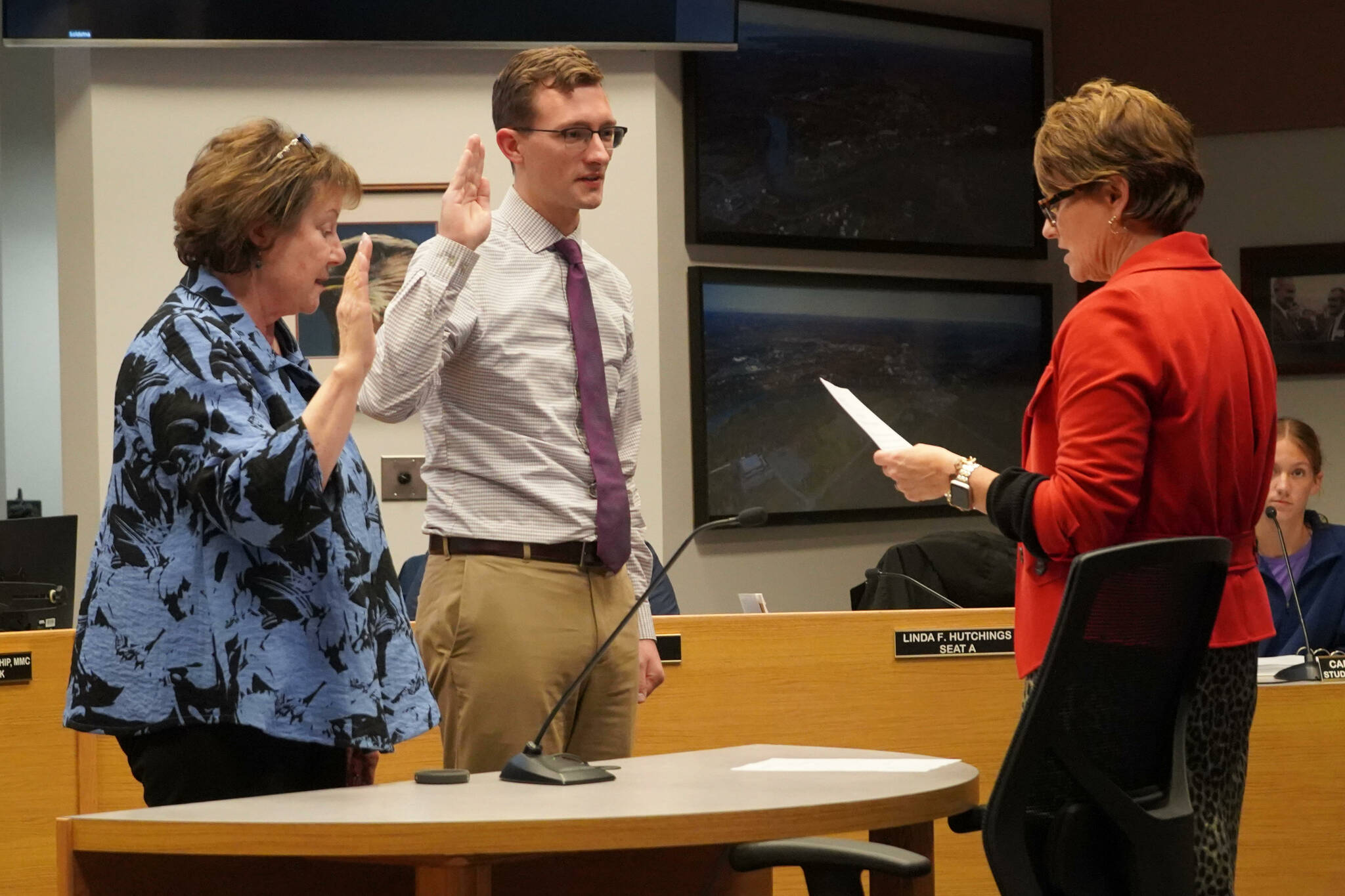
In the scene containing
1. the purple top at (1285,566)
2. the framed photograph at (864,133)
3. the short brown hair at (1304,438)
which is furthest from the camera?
the framed photograph at (864,133)

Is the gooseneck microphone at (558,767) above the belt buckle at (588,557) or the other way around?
the other way around

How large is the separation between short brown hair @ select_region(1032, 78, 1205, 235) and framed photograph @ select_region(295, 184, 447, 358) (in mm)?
2566

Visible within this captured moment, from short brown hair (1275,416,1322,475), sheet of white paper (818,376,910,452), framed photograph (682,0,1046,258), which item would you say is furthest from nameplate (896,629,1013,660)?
Result: framed photograph (682,0,1046,258)

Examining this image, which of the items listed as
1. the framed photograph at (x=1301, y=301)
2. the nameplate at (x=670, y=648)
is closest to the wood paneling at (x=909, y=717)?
the nameplate at (x=670, y=648)

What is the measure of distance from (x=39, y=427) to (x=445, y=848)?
6.56m

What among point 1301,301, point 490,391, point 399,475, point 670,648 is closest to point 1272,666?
point 670,648

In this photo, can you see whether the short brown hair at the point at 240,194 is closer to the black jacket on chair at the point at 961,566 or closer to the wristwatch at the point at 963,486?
the wristwatch at the point at 963,486

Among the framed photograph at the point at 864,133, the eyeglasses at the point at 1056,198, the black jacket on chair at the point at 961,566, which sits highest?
the framed photograph at the point at 864,133

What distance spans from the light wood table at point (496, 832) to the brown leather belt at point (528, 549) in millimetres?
545

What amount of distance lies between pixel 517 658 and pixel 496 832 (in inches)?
33.0

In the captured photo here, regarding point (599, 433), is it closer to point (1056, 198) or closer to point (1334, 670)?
point (1056, 198)

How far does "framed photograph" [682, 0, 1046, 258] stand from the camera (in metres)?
4.56

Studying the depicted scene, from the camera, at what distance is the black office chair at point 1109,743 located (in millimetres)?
1567

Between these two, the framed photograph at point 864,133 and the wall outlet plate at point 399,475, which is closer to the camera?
the wall outlet plate at point 399,475
